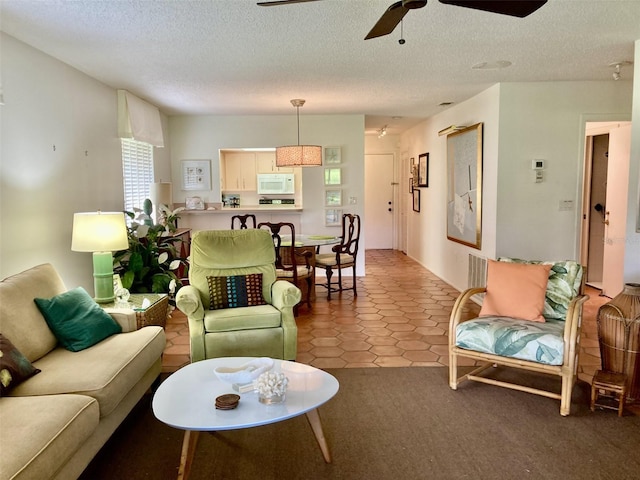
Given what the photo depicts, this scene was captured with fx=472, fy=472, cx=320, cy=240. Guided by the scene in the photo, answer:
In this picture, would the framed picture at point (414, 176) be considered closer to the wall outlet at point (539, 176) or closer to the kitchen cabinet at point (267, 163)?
the kitchen cabinet at point (267, 163)

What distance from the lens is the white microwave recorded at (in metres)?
7.04

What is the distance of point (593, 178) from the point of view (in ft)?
19.5

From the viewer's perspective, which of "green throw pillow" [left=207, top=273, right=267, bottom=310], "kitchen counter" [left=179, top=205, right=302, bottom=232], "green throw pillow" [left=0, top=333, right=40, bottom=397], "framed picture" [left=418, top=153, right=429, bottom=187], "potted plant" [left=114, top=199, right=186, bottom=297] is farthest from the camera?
"framed picture" [left=418, top=153, right=429, bottom=187]

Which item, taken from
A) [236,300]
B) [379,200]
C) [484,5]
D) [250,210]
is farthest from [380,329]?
[379,200]

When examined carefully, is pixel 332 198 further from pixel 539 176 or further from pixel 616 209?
pixel 616 209

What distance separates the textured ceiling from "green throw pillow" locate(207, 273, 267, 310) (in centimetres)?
171

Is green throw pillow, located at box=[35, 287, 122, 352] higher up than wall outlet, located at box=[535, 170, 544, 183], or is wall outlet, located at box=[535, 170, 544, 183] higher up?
wall outlet, located at box=[535, 170, 544, 183]

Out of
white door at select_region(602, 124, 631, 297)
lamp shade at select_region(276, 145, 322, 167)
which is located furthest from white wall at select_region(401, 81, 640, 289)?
lamp shade at select_region(276, 145, 322, 167)

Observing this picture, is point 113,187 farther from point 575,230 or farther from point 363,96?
point 575,230

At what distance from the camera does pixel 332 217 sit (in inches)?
273

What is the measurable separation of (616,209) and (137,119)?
5464mm

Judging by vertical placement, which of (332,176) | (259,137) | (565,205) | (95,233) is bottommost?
(95,233)

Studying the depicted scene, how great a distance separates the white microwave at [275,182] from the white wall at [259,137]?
329 mm

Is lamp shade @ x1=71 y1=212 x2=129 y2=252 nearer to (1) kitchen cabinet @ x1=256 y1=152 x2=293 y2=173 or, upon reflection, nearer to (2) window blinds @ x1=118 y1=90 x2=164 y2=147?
(2) window blinds @ x1=118 y1=90 x2=164 y2=147
